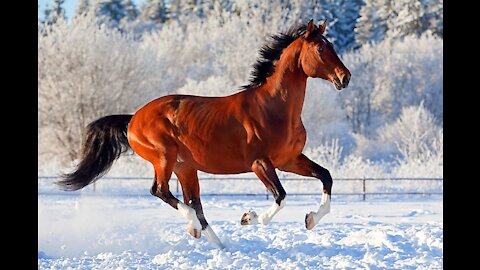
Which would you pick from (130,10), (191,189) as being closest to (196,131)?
(191,189)

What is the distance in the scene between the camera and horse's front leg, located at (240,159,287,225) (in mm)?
5750

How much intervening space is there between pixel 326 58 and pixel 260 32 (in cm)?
2387

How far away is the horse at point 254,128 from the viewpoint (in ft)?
18.9

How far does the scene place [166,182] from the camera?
6.64 m

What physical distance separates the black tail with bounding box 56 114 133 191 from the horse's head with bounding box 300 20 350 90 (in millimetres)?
2603

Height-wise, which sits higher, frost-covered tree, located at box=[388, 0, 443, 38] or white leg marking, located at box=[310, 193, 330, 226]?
frost-covered tree, located at box=[388, 0, 443, 38]

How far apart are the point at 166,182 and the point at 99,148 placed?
1.20 m

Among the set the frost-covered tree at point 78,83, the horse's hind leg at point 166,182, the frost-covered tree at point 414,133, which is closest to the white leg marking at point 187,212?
the horse's hind leg at point 166,182

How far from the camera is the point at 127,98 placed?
25797 millimetres

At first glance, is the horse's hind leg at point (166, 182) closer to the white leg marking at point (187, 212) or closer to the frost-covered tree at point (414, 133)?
the white leg marking at point (187, 212)

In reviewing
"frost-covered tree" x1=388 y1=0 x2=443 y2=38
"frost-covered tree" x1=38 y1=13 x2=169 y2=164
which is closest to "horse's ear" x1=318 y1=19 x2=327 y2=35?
"frost-covered tree" x1=38 y1=13 x2=169 y2=164

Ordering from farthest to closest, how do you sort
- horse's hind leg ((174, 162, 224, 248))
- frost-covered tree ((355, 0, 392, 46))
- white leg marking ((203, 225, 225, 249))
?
frost-covered tree ((355, 0, 392, 46)) < white leg marking ((203, 225, 225, 249)) < horse's hind leg ((174, 162, 224, 248))

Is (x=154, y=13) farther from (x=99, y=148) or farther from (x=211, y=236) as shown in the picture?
(x=211, y=236)

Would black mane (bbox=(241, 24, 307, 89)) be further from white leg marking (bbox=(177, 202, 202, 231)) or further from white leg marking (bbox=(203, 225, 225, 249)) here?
white leg marking (bbox=(203, 225, 225, 249))
